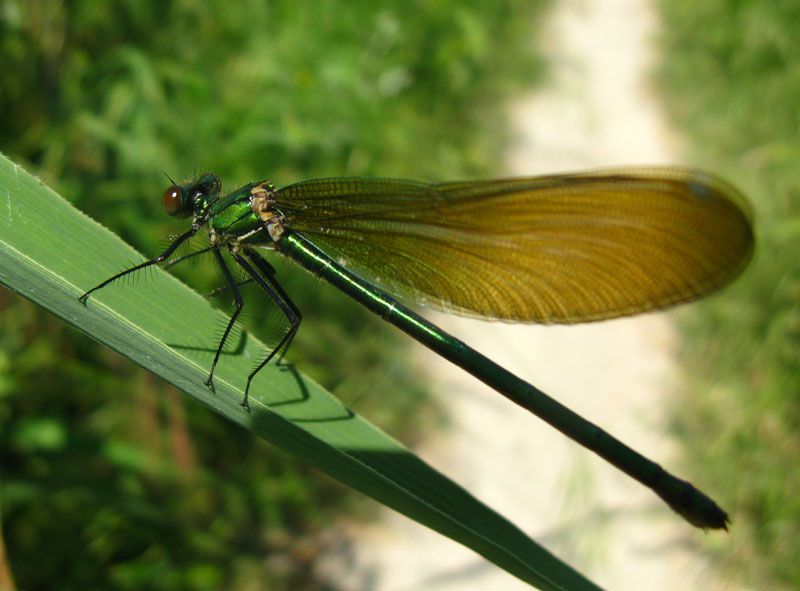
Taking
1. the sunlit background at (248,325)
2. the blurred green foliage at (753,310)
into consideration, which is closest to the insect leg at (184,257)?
the sunlit background at (248,325)

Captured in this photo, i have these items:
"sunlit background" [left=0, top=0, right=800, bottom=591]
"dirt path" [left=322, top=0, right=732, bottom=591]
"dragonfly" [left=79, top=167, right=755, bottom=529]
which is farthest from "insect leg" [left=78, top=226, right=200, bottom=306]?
"dirt path" [left=322, top=0, right=732, bottom=591]

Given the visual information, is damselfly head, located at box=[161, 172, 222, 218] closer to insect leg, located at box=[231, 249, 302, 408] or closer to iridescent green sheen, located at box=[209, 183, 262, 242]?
iridescent green sheen, located at box=[209, 183, 262, 242]

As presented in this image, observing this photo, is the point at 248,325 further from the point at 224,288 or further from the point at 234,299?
the point at 234,299

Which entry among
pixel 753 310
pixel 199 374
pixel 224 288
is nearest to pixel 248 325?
pixel 224 288

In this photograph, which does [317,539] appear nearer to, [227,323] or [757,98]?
[227,323]

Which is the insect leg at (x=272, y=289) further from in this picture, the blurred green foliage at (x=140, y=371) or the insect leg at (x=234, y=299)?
the blurred green foliage at (x=140, y=371)
